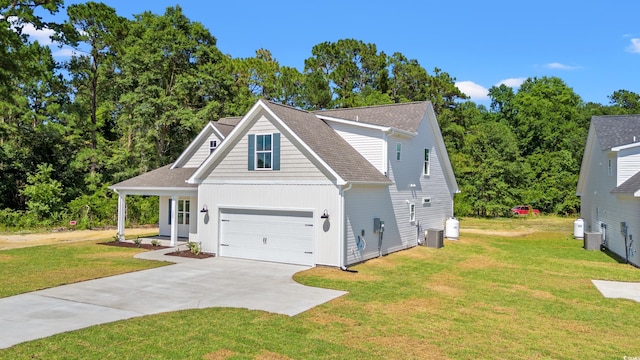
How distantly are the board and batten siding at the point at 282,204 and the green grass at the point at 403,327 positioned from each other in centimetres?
148

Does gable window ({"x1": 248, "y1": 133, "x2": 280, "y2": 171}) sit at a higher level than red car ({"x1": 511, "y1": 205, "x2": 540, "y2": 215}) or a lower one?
higher

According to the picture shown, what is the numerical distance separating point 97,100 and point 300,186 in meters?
30.2

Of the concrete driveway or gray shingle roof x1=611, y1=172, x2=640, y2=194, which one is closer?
the concrete driveway

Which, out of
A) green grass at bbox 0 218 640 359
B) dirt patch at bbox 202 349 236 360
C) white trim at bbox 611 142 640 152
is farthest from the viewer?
white trim at bbox 611 142 640 152

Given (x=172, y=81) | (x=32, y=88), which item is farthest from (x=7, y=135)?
(x=172, y=81)

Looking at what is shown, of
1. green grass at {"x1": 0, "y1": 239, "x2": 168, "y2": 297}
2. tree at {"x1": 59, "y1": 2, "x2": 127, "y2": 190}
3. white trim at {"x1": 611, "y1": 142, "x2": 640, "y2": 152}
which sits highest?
tree at {"x1": 59, "y1": 2, "x2": 127, "y2": 190}

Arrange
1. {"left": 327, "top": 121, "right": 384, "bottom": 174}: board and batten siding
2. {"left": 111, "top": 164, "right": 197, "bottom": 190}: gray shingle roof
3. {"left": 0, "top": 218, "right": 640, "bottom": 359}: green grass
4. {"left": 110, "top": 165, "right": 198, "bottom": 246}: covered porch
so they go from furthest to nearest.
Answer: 1. {"left": 111, "top": 164, "right": 197, "bottom": 190}: gray shingle roof
2. {"left": 110, "top": 165, "right": 198, "bottom": 246}: covered porch
3. {"left": 327, "top": 121, "right": 384, "bottom": 174}: board and batten siding
4. {"left": 0, "top": 218, "right": 640, "bottom": 359}: green grass

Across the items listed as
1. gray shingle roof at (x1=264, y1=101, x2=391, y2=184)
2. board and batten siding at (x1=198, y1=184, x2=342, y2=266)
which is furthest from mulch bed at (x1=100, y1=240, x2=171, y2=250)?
gray shingle roof at (x1=264, y1=101, x2=391, y2=184)

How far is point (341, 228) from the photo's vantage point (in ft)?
49.2

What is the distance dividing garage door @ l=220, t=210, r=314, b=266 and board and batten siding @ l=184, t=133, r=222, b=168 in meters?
6.03

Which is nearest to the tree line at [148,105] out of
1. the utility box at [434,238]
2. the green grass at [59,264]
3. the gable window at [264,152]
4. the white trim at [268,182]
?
the green grass at [59,264]

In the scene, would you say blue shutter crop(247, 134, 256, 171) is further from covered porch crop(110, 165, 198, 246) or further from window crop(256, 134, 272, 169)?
covered porch crop(110, 165, 198, 246)

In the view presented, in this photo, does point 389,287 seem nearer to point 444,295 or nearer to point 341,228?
point 444,295

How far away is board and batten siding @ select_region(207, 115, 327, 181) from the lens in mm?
15852
